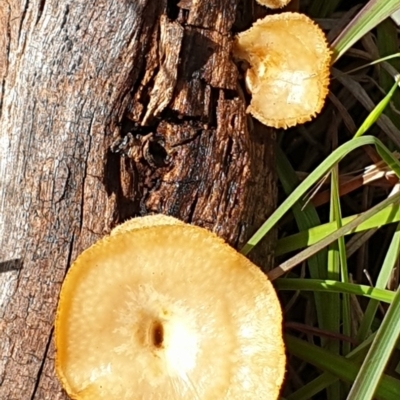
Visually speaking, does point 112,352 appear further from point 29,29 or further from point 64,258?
point 29,29

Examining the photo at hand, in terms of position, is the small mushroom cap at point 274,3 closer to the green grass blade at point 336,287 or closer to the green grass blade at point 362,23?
the green grass blade at point 362,23

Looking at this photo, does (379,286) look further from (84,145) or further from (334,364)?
(84,145)

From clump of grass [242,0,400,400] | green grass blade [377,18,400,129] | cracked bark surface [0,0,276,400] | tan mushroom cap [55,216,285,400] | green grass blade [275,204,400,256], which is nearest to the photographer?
tan mushroom cap [55,216,285,400]

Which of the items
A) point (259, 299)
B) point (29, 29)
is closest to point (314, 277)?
→ point (259, 299)

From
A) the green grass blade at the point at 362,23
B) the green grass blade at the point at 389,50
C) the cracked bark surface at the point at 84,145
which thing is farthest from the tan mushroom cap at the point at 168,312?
the green grass blade at the point at 389,50

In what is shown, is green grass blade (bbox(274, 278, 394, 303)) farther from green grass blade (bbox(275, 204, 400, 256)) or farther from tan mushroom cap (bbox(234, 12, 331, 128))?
tan mushroom cap (bbox(234, 12, 331, 128))

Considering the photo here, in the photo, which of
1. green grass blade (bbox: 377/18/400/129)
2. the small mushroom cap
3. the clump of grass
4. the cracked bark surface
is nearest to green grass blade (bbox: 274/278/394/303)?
the clump of grass
